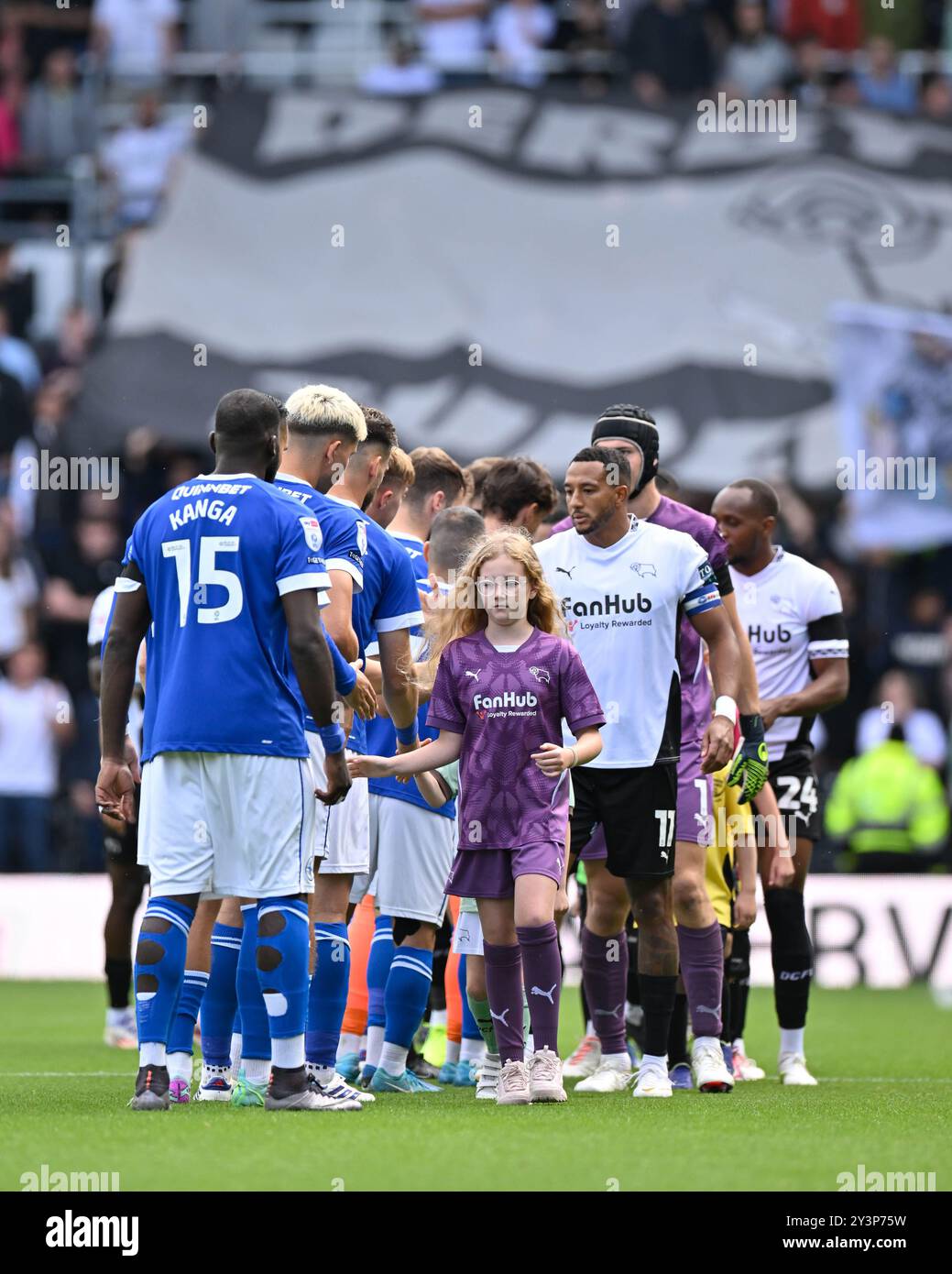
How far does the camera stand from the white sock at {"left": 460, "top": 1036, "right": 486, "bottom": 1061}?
941 centimetres

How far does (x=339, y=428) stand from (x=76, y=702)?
10.8 metres

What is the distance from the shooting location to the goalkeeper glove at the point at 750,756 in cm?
890

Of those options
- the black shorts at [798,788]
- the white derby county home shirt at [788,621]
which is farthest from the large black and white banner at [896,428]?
the black shorts at [798,788]

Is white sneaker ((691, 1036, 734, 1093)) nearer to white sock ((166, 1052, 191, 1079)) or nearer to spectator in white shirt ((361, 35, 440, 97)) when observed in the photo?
white sock ((166, 1052, 191, 1079))

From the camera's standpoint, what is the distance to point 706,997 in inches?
345

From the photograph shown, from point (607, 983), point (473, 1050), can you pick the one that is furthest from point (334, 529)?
point (473, 1050)

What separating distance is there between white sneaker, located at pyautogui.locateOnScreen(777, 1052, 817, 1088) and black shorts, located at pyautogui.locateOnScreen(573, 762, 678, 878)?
159cm

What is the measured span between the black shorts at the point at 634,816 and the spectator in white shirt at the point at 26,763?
32.9 ft

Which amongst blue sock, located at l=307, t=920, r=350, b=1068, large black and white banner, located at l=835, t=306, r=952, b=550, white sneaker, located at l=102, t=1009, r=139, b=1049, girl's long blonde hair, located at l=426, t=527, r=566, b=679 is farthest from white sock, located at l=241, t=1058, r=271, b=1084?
large black and white banner, located at l=835, t=306, r=952, b=550

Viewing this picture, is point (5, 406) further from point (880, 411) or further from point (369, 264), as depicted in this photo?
point (880, 411)

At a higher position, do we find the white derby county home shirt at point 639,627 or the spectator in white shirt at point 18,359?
the spectator in white shirt at point 18,359

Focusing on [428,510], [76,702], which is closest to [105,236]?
[76,702]

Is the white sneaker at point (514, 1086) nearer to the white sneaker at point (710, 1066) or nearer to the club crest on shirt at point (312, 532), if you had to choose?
the white sneaker at point (710, 1066)

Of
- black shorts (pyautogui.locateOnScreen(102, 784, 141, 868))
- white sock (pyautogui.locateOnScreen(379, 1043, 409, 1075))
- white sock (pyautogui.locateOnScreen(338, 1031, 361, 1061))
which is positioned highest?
black shorts (pyautogui.locateOnScreen(102, 784, 141, 868))
